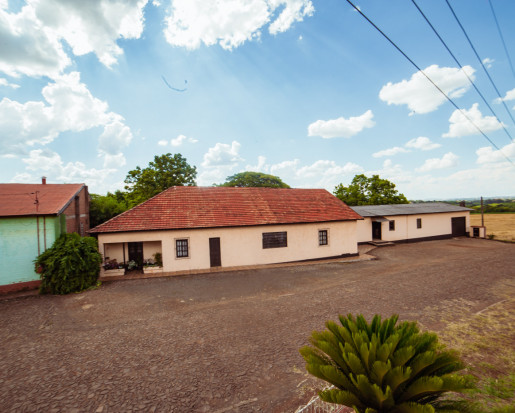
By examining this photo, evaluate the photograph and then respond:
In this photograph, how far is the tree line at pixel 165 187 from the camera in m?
21.6

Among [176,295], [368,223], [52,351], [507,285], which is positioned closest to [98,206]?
[176,295]

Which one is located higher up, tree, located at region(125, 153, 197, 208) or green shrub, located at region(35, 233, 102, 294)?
tree, located at region(125, 153, 197, 208)

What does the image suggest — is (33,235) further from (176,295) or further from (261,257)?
(261,257)

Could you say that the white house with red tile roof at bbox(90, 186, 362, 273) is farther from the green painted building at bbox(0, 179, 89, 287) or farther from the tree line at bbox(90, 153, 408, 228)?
the tree line at bbox(90, 153, 408, 228)

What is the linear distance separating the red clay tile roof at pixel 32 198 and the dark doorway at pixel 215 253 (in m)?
8.13

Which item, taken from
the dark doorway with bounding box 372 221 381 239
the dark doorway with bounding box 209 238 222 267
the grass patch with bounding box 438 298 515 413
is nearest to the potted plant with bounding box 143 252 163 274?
the dark doorway with bounding box 209 238 222 267

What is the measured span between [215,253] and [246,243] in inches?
83.6

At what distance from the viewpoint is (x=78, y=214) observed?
16.3 metres

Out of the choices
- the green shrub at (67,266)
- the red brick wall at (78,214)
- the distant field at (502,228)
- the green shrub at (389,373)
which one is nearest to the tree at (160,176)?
the red brick wall at (78,214)

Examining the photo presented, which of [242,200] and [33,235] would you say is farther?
[242,200]

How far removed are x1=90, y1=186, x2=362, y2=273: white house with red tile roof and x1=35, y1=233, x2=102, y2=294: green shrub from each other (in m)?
1.77

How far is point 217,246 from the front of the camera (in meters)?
15.3

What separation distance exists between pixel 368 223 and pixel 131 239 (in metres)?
21.4

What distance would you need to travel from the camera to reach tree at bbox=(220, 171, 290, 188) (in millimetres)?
45250
